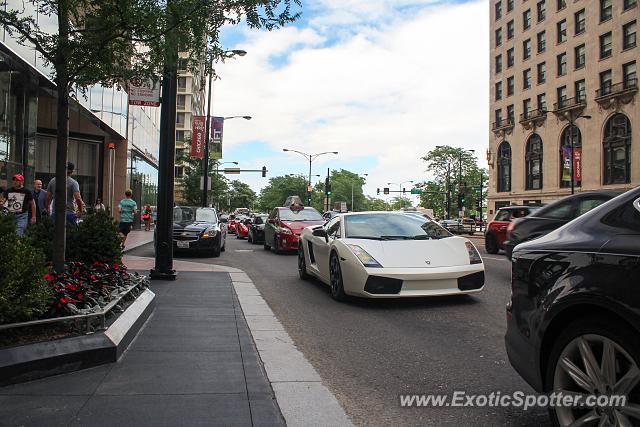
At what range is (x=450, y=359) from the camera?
4637 millimetres

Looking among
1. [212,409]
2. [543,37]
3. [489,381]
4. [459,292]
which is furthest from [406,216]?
[543,37]

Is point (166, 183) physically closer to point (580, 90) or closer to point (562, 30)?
point (580, 90)

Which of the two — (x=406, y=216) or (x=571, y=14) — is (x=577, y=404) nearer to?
(x=406, y=216)

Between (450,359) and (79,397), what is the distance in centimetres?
293

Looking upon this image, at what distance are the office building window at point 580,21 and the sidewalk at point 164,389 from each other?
48464mm

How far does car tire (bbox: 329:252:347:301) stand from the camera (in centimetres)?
744

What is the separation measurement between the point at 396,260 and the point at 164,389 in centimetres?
402

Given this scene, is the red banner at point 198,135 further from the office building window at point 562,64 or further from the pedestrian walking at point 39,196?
the office building window at point 562,64

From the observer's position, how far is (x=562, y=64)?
156 ft

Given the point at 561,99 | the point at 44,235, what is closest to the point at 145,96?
the point at 44,235

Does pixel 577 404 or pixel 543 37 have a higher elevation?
pixel 543 37

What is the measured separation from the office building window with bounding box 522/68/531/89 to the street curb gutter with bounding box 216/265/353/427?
172 feet

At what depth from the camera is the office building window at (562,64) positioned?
47000mm

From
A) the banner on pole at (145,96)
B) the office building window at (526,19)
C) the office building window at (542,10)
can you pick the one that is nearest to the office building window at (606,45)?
the office building window at (542,10)
